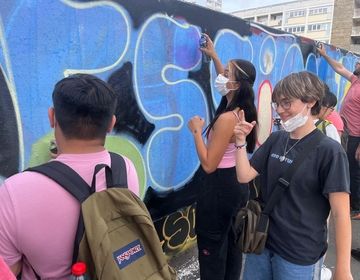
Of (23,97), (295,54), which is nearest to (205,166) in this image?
(23,97)

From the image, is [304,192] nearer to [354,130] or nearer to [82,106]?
[82,106]

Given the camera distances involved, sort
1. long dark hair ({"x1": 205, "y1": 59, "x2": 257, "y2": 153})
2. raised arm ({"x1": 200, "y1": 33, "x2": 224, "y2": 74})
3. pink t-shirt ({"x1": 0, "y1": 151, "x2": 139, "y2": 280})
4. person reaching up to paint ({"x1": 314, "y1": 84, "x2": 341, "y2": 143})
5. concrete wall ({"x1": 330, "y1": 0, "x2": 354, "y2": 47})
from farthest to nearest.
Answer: concrete wall ({"x1": 330, "y1": 0, "x2": 354, "y2": 47}), raised arm ({"x1": 200, "y1": 33, "x2": 224, "y2": 74}), person reaching up to paint ({"x1": 314, "y1": 84, "x2": 341, "y2": 143}), long dark hair ({"x1": 205, "y1": 59, "x2": 257, "y2": 153}), pink t-shirt ({"x1": 0, "y1": 151, "x2": 139, "y2": 280})

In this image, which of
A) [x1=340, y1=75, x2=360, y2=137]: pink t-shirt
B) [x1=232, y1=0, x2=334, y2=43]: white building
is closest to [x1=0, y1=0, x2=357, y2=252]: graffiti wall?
[x1=340, y1=75, x2=360, y2=137]: pink t-shirt

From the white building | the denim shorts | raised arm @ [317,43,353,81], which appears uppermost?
the white building

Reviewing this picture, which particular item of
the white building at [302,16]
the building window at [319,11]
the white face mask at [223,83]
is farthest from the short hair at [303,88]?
the building window at [319,11]

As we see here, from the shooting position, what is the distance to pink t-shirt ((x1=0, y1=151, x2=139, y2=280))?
1044mm

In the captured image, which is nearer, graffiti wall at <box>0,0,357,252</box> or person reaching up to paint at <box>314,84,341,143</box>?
graffiti wall at <box>0,0,357,252</box>

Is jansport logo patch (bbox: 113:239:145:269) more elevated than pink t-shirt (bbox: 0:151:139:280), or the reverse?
pink t-shirt (bbox: 0:151:139:280)

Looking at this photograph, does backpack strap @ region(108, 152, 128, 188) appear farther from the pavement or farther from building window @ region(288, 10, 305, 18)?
building window @ region(288, 10, 305, 18)

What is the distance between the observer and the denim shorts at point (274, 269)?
72.8 inches

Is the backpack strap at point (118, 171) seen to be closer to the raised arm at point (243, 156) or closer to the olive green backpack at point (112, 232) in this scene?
the olive green backpack at point (112, 232)

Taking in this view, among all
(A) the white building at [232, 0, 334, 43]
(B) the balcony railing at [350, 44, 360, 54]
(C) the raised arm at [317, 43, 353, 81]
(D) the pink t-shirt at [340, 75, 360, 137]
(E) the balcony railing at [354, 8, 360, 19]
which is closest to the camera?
(D) the pink t-shirt at [340, 75, 360, 137]

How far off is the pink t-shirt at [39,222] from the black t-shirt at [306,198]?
3.61 feet

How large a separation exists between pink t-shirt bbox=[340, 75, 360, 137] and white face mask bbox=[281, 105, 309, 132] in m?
3.50
